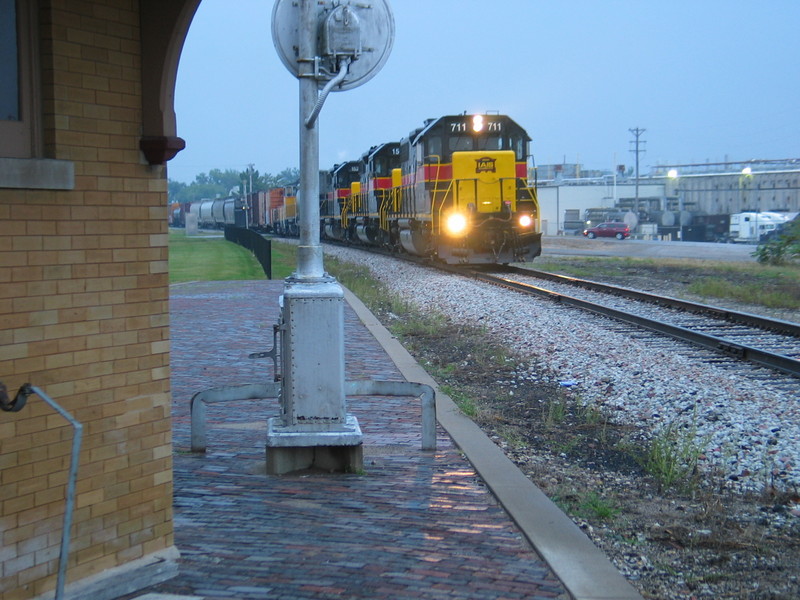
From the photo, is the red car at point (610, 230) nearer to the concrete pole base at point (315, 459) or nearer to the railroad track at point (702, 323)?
the railroad track at point (702, 323)

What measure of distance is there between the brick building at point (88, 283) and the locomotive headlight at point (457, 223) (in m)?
18.1

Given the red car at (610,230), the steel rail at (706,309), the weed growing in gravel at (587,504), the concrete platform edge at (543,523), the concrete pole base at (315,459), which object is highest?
the red car at (610,230)

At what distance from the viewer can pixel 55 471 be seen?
361 cm

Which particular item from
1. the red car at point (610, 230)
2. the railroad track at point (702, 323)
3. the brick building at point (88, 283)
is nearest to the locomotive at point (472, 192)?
the railroad track at point (702, 323)

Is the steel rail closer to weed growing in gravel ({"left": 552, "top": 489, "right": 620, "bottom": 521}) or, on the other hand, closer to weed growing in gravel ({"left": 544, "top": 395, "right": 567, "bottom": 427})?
weed growing in gravel ({"left": 544, "top": 395, "right": 567, "bottom": 427})

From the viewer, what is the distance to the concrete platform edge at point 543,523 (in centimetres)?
395

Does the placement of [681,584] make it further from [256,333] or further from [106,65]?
[256,333]

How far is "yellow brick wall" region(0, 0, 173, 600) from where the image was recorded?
11.4ft

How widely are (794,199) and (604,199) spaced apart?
18.3 metres

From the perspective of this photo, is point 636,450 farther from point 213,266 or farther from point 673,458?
point 213,266

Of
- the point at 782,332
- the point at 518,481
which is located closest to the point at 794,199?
the point at 782,332

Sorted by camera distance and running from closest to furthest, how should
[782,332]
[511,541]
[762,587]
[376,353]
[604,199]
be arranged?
[762,587]
[511,541]
[376,353]
[782,332]
[604,199]

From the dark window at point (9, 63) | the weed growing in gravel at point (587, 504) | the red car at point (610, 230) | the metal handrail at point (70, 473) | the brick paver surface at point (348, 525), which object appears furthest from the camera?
the red car at point (610, 230)

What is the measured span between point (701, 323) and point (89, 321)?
10604mm
